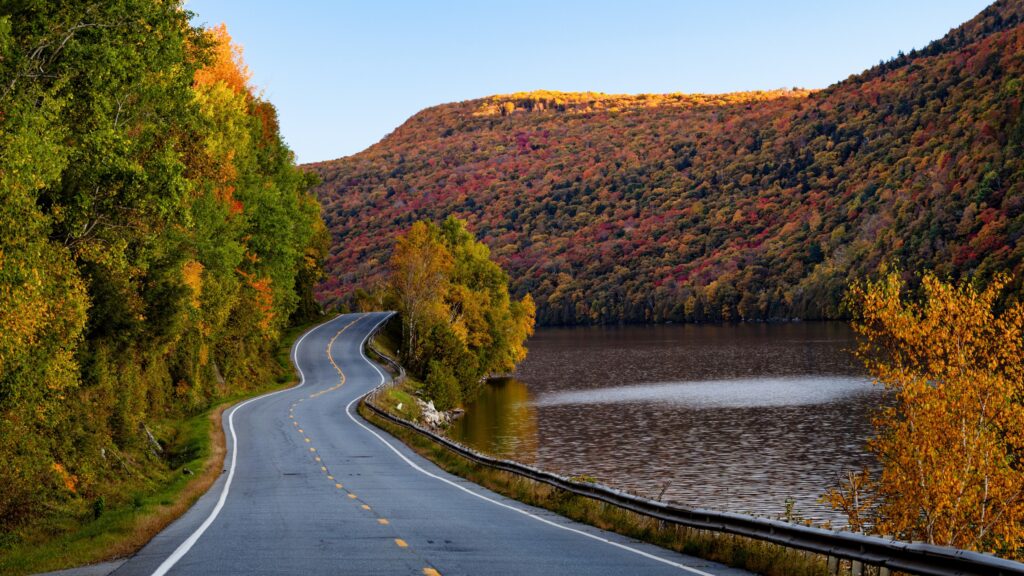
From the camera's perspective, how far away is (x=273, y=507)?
21.5m

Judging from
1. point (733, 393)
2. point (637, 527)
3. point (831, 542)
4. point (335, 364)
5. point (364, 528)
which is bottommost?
point (733, 393)

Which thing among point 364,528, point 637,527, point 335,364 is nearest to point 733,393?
point 335,364

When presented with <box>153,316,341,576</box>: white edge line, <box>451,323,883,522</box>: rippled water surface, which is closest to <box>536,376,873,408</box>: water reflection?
<box>451,323,883,522</box>: rippled water surface

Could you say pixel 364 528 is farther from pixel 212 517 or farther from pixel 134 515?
pixel 134 515

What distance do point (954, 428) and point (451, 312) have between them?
65.0 metres

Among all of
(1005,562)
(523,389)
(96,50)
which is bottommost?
(523,389)

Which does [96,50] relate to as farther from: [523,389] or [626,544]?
[523,389]

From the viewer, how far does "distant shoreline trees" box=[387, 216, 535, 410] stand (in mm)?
77875

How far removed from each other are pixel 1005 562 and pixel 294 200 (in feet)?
217

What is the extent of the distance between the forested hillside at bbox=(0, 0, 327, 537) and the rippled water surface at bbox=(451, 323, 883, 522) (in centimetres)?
1733

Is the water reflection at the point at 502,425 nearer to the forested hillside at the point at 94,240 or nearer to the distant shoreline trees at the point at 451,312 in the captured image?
the distant shoreline trees at the point at 451,312

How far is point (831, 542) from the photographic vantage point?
1285 centimetres

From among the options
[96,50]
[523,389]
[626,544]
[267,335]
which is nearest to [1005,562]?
[626,544]

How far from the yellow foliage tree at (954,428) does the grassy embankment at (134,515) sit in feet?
57.3
